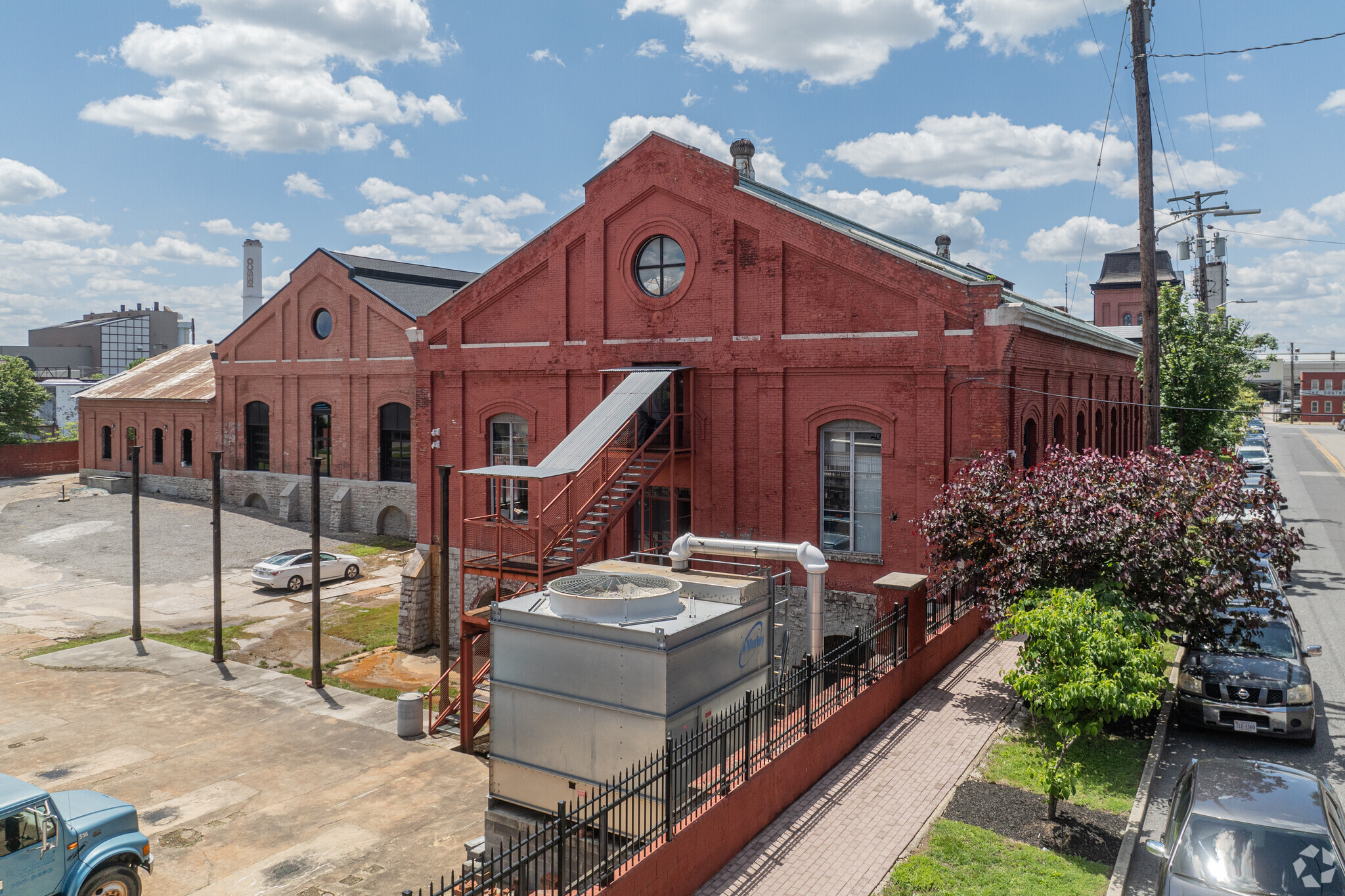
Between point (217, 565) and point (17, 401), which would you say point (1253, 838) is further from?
point (17, 401)

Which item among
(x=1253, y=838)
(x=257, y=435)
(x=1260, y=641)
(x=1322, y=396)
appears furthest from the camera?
(x=1322, y=396)

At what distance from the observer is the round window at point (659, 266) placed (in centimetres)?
2070

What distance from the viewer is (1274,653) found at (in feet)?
44.7

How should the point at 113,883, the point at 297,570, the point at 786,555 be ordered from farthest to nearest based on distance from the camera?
1. the point at 297,570
2. the point at 786,555
3. the point at 113,883

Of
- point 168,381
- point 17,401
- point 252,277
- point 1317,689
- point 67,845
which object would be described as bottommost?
point 67,845

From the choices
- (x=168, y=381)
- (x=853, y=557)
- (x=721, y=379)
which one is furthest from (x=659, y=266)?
(x=168, y=381)

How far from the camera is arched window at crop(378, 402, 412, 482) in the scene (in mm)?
38125

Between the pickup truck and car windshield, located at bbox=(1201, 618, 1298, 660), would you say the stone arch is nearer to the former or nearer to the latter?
the pickup truck

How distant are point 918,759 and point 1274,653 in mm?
6528

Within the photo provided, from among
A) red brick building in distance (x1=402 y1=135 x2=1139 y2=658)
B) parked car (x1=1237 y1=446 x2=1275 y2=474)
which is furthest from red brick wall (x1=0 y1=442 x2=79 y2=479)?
parked car (x1=1237 y1=446 x2=1275 y2=474)

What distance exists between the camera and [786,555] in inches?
591

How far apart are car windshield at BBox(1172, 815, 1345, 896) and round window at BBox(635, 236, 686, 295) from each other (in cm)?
1549

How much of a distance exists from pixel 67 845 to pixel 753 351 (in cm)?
1455

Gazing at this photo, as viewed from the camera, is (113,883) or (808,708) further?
(808,708)
